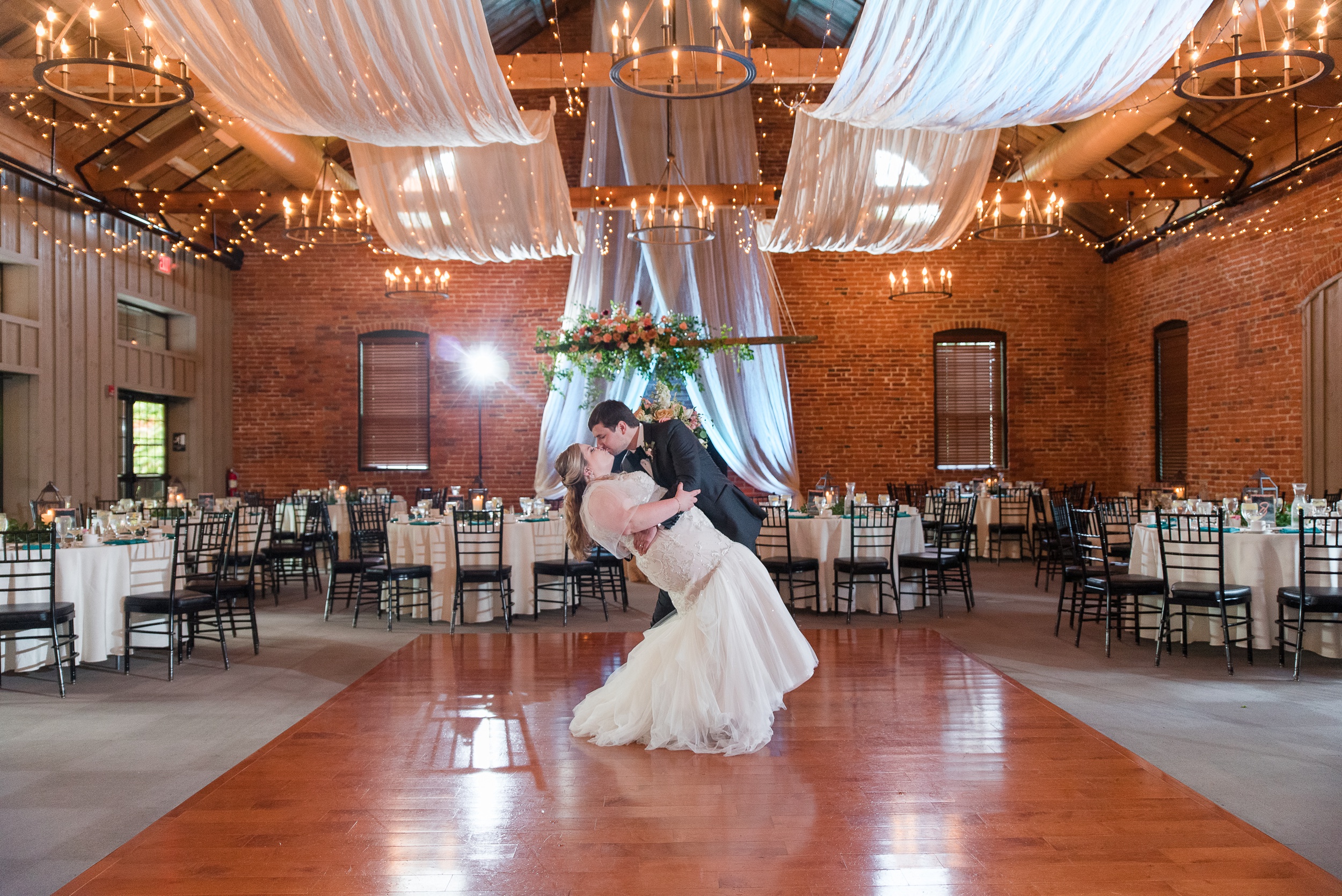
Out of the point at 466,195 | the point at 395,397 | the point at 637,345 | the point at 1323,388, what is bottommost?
the point at 1323,388

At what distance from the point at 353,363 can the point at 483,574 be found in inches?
273

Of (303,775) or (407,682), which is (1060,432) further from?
(303,775)

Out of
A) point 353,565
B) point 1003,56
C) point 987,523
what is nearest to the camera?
point 1003,56

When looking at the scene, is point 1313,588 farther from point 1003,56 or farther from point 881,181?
point 881,181

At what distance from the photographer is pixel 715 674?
4129 millimetres

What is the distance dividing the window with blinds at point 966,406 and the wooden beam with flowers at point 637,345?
15.8 feet

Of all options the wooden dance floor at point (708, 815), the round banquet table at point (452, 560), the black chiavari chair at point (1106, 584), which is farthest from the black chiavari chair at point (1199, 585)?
the round banquet table at point (452, 560)

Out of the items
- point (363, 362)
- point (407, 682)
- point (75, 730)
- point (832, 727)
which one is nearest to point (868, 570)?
point (832, 727)

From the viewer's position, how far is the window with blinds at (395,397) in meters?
13.0

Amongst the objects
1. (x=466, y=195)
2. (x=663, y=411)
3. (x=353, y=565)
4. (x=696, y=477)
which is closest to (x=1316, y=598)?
(x=696, y=477)

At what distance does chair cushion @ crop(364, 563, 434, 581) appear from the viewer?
23.5 feet

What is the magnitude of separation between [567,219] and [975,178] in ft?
10.4

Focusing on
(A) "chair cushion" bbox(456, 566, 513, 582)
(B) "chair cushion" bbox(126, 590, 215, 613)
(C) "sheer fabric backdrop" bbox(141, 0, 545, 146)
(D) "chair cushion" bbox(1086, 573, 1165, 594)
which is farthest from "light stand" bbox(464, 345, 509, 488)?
(D) "chair cushion" bbox(1086, 573, 1165, 594)

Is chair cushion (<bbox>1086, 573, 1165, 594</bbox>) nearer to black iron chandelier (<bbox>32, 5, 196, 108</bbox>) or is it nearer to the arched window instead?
the arched window
